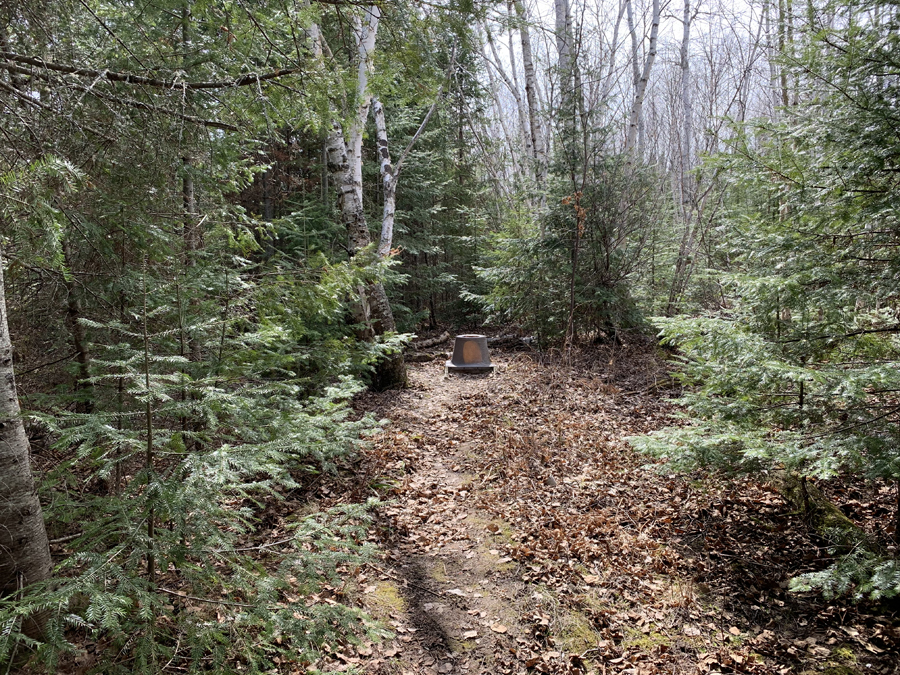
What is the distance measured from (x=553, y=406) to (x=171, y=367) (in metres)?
5.16

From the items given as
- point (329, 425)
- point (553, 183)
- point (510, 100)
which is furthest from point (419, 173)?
point (510, 100)

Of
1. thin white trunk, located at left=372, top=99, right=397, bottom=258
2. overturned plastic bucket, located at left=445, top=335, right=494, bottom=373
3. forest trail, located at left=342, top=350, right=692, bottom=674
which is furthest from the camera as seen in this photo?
thin white trunk, located at left=372, top=99, right=397, bottom=258

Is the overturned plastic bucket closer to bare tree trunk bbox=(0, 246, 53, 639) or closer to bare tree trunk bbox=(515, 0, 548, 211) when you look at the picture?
bare tree trunk bbox=(515, 0, 548, 211)

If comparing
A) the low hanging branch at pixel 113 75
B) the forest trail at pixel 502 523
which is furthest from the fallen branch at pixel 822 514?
the low hanging branch at pixel 113 75

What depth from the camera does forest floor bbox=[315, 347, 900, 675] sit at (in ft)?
10.0

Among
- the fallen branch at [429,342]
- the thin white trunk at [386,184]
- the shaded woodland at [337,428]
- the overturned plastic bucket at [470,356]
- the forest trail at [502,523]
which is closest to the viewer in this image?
the shaded woodland at [337,428]

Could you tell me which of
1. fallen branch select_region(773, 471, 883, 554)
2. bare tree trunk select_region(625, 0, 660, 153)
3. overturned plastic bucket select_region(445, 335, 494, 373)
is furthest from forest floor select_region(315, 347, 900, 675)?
bare tree trunk select_region(625, 0, 660, 153)

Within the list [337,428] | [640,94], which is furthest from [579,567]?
→ [640,94]

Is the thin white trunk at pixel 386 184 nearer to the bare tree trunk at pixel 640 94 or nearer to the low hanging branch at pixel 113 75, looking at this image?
the bare tree trunk at pixel 640 94

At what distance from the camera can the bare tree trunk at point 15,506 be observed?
2.00 m

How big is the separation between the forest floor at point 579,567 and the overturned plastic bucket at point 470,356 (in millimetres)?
2873

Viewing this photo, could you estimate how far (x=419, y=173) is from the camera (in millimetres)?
12852

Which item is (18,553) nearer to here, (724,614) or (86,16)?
(724,614)

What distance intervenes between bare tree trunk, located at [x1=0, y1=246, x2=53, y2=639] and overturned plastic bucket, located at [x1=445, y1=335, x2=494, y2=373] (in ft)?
24.1
